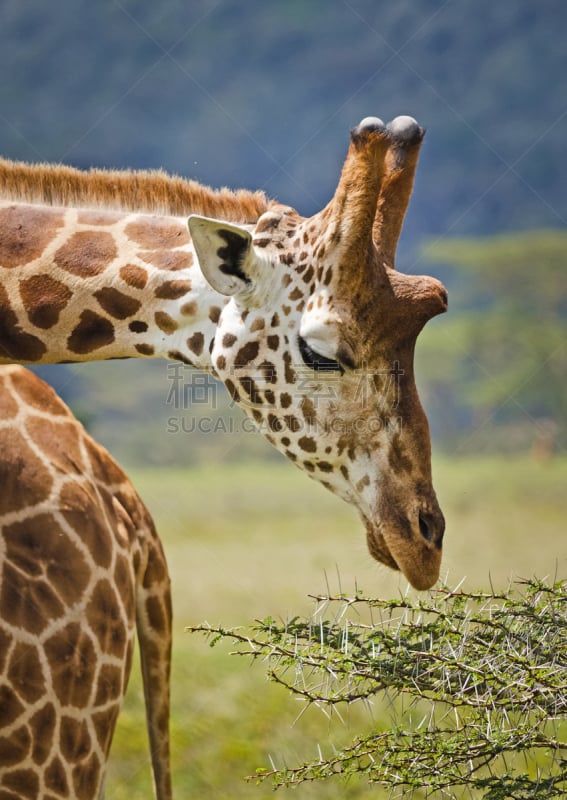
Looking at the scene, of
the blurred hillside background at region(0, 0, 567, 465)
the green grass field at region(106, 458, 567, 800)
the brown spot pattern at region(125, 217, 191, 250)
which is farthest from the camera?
the blurred hillside background at region(0, 0, 567, 465)

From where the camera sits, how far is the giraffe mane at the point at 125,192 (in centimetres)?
392

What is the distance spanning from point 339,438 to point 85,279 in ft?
3.28

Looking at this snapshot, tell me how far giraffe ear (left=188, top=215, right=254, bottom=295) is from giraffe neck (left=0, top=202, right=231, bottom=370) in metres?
0.12

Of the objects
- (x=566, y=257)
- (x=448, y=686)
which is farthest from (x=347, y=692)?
(x=566, y=257)

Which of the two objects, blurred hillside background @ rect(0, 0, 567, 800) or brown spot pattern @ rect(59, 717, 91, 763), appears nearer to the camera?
brown spot pattern @ rect(59, 717, 91, 763)

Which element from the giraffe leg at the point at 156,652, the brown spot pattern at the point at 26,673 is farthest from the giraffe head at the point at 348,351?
the brown spot pattern at the point at 26,673

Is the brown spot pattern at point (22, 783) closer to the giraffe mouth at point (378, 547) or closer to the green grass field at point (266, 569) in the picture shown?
the green grass field at point (266, 569)

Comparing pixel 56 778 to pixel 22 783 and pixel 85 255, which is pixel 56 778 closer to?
pixel 22 783

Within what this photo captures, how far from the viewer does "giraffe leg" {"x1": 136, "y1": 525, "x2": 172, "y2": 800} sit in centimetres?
420

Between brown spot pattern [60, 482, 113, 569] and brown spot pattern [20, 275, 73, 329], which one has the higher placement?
brown spot pattern [20, 275, 73, 329]

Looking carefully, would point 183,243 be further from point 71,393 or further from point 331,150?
point 331,150

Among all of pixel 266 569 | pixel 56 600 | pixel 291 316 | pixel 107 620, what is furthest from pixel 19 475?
pixel 266 569

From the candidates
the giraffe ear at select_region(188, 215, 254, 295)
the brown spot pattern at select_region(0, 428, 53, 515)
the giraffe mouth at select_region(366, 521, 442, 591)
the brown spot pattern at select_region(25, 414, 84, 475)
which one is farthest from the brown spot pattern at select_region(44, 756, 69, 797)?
→ the giraffe ear at select_region(188, 215, 254, 295)

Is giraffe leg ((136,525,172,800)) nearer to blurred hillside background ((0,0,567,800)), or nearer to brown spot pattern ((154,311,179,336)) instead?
blurred hillside background ((0,0,567,800))
